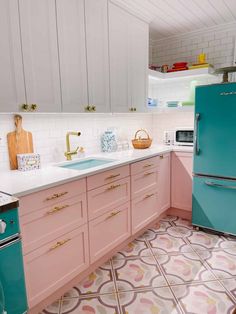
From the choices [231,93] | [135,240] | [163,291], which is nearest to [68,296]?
[163,291]

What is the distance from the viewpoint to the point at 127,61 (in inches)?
105

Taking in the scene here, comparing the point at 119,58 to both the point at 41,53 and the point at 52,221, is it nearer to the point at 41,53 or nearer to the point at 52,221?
the point at 41,53

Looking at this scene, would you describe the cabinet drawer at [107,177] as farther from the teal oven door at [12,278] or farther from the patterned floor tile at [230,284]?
the patterned floor tile at [230,284]

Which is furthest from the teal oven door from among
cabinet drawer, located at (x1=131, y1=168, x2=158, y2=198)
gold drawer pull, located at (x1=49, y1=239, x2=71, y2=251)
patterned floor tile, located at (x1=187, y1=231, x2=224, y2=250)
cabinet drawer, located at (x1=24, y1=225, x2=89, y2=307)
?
patterned floor tile, located at (x1=187, y1=231, x2=224, y2=250)

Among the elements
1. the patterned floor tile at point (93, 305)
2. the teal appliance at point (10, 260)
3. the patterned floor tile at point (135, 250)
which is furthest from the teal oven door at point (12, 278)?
Answer: the patterned floor tile at point (135, 250)

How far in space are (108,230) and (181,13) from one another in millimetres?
2543

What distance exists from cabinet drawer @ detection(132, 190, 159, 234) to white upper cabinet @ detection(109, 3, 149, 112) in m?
1.01

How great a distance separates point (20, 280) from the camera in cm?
138

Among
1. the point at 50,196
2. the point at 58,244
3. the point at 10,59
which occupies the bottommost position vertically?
the point at 58,244

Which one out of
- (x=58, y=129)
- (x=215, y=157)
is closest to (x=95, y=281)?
(x=58, y=129)

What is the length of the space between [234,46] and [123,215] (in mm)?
2614

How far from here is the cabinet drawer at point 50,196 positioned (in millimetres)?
1487

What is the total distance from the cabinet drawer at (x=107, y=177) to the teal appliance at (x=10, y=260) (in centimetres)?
70

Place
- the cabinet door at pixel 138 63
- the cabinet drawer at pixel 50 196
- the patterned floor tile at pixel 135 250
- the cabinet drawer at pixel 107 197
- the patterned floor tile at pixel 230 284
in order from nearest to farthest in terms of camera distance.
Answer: the cabinet drawer at pixel 50 196
the patterned floor tile at pixel 230 284
the cabinet drawer at pixel 107 197
the patterned floor tile at pixel 135 250
the cabinet door at pixel 138 63
